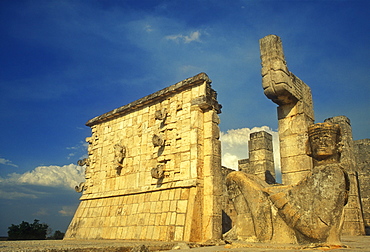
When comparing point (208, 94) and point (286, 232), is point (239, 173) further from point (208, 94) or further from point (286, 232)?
point (208, 94)

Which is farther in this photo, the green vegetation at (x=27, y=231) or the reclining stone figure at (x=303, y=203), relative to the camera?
the green vegetation at (x=27, y=231)

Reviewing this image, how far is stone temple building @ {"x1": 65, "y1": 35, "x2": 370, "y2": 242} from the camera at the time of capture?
26.8 ft

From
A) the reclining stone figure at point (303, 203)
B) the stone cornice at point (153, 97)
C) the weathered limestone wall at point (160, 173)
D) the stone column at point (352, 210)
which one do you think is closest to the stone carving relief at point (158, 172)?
the weathered limestone wall at point (160, 173)

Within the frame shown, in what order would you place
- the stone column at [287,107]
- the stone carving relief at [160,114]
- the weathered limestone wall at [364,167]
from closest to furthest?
the stone column at [287,107] < the stone carving relief at [160,114] < the weathered limestone wall at [364,167]

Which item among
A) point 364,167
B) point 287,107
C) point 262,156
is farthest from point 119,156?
point 364,167

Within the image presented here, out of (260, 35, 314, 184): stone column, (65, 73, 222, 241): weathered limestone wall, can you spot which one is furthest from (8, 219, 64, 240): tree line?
(260, 35, 314, 184): stone column

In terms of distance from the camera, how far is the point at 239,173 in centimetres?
524

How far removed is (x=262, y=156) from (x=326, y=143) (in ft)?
26.2

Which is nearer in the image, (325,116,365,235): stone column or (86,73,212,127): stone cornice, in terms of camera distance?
(86,73,212,127): stone cornice

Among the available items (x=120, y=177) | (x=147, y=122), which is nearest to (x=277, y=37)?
(x=147, y=122)

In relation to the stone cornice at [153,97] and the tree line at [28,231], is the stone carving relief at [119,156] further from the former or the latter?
the tree line at [28,231]

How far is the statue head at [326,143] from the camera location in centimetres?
459

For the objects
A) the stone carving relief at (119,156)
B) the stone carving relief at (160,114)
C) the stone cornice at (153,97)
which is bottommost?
the stone carving relief at (119,156)

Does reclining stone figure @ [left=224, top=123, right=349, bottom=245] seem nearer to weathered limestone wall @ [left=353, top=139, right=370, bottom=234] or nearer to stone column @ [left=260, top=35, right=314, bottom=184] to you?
stone column @ [left=260, top=35, right=314, bottom=184]
